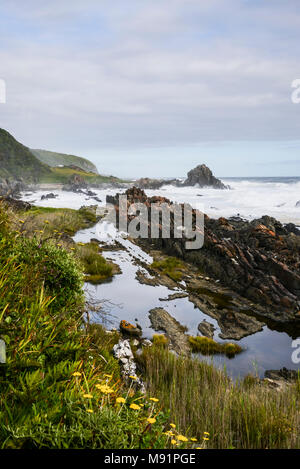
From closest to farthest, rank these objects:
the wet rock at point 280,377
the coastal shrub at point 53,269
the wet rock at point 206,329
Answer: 1. the coastal shrub at point 53,269
2. the wet rock at point 280,377
3. the wet rock at point 206,329

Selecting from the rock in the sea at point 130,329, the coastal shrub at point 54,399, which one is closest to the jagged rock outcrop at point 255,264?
the rock in the sea at point 130,329

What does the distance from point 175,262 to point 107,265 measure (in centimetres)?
411

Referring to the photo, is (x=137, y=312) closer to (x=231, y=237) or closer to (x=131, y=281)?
(x=131, y=281)

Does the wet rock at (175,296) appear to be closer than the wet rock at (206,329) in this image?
No

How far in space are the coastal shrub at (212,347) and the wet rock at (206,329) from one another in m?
0.53

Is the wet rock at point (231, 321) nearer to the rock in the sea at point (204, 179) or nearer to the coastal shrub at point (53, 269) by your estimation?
the coastal shrub at point (53, 269)

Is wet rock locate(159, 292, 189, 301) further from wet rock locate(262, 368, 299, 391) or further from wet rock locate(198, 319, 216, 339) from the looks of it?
wet rock locate(262, 368, 299, 391)

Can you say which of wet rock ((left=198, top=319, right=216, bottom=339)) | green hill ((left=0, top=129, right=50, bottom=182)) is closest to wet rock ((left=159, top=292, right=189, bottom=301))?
wet rock ((left=198, top=319, right=216, bottom=339))

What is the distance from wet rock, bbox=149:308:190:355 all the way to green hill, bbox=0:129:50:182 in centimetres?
12870

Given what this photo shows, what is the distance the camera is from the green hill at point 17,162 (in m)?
135

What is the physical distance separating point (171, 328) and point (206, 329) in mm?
1158

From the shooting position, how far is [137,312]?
12.2 meters

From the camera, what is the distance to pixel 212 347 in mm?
9820

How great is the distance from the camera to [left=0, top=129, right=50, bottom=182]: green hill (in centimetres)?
13510
